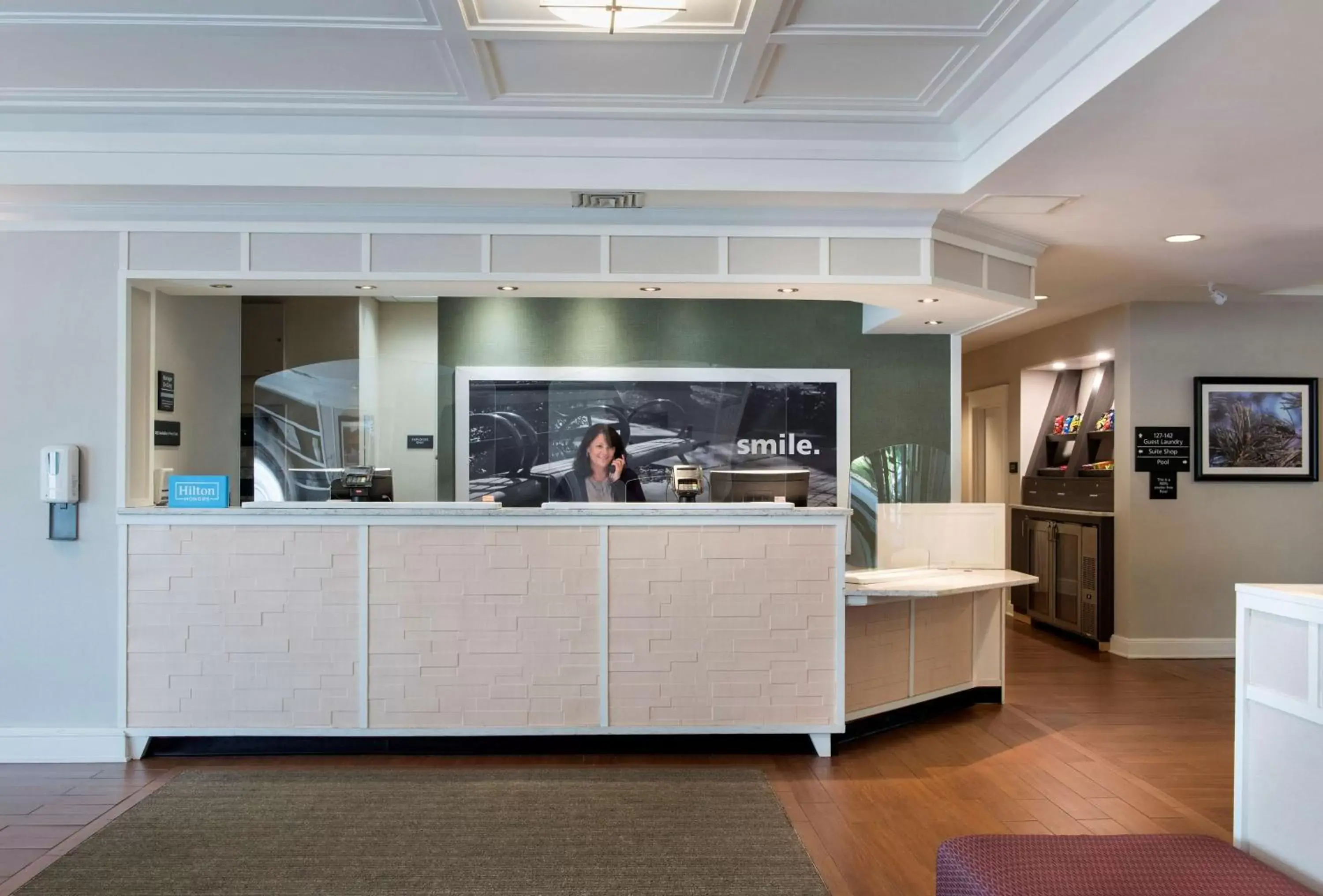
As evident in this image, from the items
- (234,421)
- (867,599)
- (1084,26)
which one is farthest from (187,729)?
(1084,26)

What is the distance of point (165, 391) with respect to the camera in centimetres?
511

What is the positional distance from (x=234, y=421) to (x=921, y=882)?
15.1ft

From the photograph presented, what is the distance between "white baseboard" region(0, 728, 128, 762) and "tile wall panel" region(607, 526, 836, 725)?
238 cm

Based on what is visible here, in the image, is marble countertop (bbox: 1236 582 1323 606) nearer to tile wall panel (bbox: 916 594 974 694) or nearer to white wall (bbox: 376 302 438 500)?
tile wall panel (bbox: 916 594 974 694)

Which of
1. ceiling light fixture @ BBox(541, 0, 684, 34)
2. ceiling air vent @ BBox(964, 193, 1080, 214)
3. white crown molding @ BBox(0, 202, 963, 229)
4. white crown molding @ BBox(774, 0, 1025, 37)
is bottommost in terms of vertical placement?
white crown molding @ BBox(0, 202, 963, 229)

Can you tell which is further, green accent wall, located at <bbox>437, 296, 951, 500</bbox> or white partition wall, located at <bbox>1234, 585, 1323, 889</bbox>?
green accent wall, located at <bbox>437, 296, 951, 500</bbox>

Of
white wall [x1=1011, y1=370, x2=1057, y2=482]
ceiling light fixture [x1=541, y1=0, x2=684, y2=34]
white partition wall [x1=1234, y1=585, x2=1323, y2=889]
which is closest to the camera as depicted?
white partition wall [x1=1234, y1=585, x2=1323, y2=889]

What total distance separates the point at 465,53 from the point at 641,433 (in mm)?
2910

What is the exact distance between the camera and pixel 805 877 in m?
3.26

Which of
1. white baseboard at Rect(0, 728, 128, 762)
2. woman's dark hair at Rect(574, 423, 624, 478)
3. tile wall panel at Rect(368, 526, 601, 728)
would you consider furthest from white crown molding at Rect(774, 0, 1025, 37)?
white baseboard at Rect(0, 728, 128, 762)

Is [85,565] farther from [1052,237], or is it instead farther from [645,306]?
[1052,237]

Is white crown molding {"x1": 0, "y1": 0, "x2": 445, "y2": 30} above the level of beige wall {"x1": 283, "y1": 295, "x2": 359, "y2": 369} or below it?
above

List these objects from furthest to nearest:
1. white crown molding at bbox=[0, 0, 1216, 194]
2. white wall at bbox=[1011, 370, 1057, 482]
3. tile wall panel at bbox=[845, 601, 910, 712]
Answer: white wall at bbox=[1011, 370, 1057, 482], tile wall panel at bbox=[845, 601, 910, 712], white crown molding at bbox=[0, 0, 1216, 194]

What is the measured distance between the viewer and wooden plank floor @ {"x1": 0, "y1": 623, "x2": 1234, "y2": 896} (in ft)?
11.8
